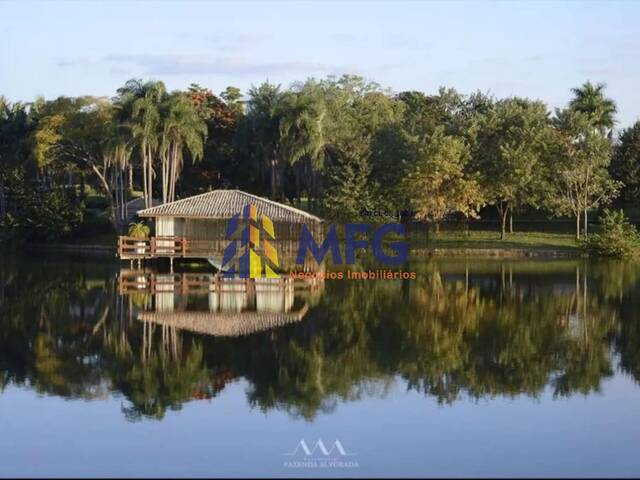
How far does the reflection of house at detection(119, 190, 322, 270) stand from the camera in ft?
127

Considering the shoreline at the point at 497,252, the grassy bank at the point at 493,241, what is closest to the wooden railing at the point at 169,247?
the shoreline at the point at 497,252

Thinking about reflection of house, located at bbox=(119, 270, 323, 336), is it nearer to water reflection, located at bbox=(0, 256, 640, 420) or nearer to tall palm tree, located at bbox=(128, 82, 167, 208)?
water reflection, located at bbox=(0, 256, 640, 420)

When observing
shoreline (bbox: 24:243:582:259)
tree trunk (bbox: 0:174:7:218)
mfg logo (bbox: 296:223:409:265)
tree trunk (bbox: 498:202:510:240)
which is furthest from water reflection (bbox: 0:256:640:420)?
tree trunk (bbox: 0:174:7:218)

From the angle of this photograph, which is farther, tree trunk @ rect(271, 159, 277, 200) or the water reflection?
tree trunk @ rect(271, 159, 277, 200)

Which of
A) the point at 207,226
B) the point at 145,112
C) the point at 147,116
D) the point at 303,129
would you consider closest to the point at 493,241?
the point at 303,129

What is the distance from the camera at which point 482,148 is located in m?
52.3

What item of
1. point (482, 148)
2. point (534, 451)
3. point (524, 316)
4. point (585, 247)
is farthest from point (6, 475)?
point (482, 148)

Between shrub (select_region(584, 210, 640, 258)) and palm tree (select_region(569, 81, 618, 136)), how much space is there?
1397 centimetres

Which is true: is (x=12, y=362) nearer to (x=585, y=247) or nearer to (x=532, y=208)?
(x=585, y=247)

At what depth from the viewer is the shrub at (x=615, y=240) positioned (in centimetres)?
4503

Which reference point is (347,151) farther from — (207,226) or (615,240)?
(615,240)

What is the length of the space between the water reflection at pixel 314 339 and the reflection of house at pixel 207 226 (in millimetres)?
3340

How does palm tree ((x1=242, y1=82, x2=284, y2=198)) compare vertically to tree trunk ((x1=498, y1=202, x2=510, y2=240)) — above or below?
above

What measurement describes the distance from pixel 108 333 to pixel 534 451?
13.4 m
